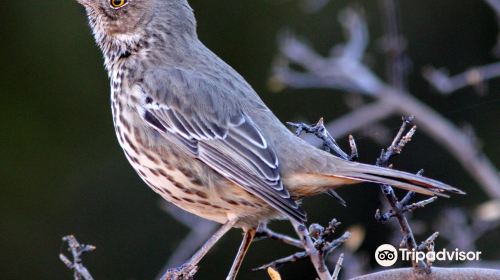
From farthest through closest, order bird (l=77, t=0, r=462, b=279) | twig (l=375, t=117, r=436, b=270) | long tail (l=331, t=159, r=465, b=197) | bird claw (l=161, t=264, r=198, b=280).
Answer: bird (l=77, t=0, r=462, b=279)
bird claw (l=161, t=264, r=198, b=280)
long tail (l=331, t=159, r=465, b=197)
twig (l=375, t=117, r=436, b=270)

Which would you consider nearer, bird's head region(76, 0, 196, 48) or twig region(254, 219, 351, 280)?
twig region(254, 219, 351, 280)

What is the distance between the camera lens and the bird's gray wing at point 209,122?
5.62 meters

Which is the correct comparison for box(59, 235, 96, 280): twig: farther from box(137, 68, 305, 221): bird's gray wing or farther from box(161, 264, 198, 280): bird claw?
box(137, 68, 305, 221): bird's gray wing

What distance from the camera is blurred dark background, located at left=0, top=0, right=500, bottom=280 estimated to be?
31.9 ft

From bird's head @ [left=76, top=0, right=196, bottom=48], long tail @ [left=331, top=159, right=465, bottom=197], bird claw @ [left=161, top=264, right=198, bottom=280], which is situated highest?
bird's head @ [left=76, top=0, right=196, bottom=48]

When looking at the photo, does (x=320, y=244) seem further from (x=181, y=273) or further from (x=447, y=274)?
(x=181, y=273)

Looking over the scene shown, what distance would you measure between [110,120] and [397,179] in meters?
5.31

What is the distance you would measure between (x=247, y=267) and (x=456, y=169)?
2020 mm

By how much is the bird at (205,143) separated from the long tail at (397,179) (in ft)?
0.04

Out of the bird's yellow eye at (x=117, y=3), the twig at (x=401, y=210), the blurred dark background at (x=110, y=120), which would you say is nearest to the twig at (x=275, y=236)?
the twig at (x=401, y=210)

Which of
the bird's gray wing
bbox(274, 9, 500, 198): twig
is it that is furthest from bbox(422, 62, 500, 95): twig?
the bird's gray wing

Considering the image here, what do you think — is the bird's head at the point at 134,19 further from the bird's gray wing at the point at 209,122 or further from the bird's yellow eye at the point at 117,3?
the bird's gray wing at the point at 209,122

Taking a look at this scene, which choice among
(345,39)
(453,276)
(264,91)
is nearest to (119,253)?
(264,91)

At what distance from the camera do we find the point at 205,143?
582 cm
